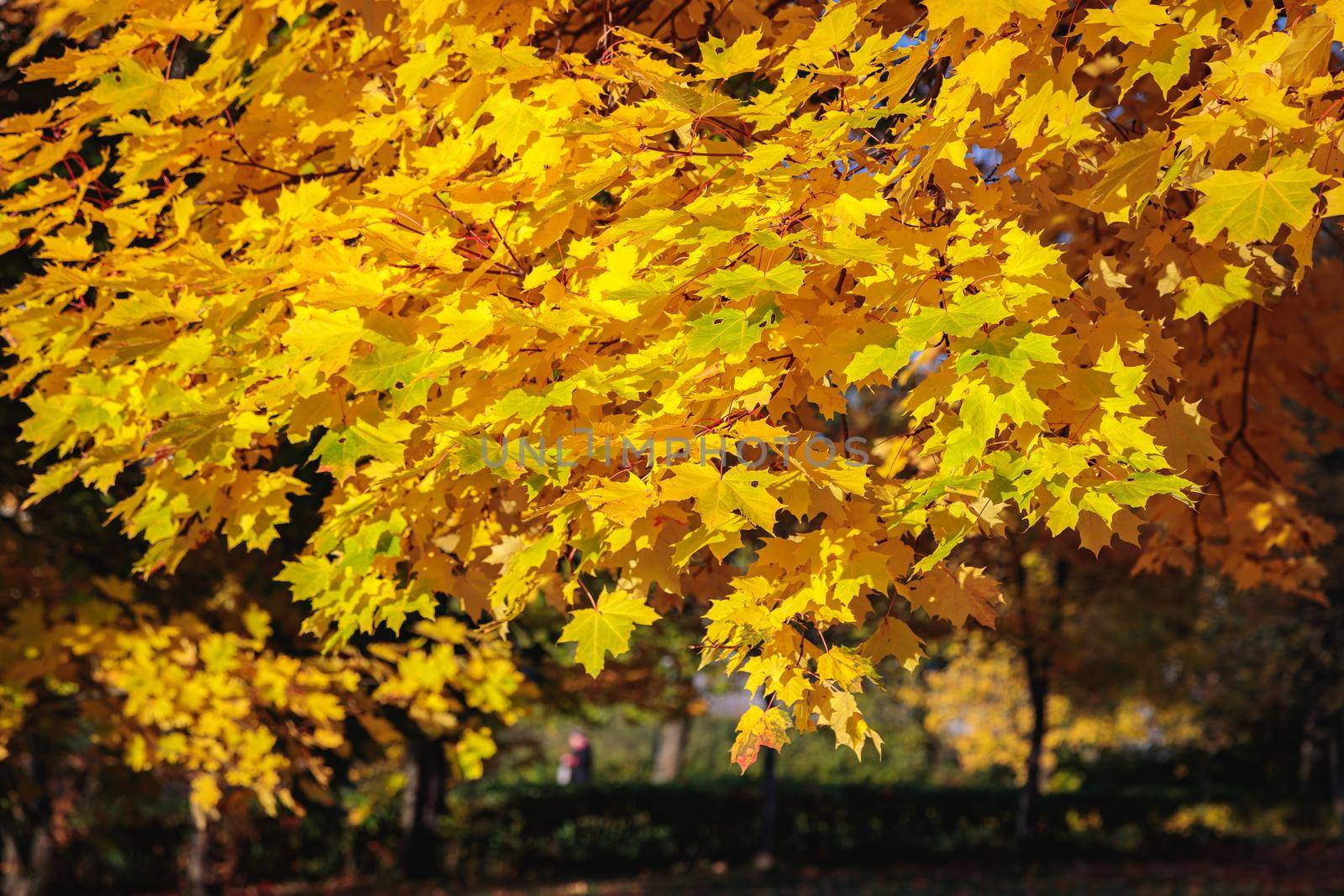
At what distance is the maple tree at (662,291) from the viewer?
2.39m

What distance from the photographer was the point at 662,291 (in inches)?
94.1

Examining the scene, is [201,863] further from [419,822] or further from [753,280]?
[753,280]

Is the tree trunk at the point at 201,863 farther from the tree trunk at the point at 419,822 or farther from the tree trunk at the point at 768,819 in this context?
the tree trunk at the point at 768,819

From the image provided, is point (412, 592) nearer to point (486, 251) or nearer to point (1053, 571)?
point (486, 251)

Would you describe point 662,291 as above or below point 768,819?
above

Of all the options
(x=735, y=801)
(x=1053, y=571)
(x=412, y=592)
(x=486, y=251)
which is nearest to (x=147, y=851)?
(x=735, y=801)

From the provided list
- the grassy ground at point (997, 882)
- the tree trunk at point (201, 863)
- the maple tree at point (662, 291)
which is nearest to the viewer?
the maple tree at point (662, 291)

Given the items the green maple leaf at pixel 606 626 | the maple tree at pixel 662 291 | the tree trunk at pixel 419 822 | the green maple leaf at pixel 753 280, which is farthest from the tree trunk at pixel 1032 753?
the green maple leaf at pixel 753 280

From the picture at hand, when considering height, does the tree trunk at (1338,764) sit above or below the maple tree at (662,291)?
below

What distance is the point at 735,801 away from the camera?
1634cm

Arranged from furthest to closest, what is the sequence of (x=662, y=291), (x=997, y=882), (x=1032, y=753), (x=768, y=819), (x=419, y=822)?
(x=768, y=819) < (x=419, y=822) < (x=1032, y=753) < (x=997, y=882) < (x=662, y=291)

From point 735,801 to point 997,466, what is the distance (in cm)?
1476

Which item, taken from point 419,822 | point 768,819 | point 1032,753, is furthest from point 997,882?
point 419,822

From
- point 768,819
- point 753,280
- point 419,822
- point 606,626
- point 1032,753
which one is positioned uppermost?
point 753,280
